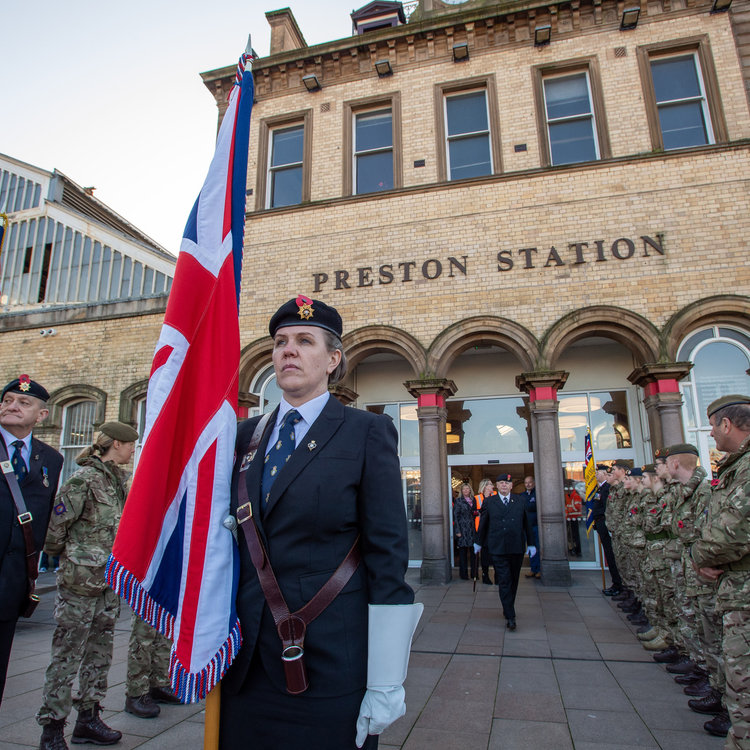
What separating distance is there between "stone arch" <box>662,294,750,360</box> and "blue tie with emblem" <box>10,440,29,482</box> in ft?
31.6

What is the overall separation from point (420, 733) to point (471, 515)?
6.80m

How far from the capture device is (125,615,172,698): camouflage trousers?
4051 millimetres

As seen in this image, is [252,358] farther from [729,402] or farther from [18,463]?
[729,402]

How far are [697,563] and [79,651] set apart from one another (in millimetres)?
3990

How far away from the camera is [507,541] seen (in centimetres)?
674

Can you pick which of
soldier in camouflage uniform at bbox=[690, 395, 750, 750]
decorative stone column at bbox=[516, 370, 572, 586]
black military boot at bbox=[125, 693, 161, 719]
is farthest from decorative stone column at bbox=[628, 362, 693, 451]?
black military boot at bbox=[125, 693, 161, 719]

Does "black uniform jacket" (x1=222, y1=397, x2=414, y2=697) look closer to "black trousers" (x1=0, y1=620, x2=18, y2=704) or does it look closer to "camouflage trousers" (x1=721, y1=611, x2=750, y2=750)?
"black trousers" (x1=0, y1=620, x2=18, y2=704)

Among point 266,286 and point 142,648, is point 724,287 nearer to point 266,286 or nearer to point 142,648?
point 266,286

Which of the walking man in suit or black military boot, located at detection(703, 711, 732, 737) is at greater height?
the walking man in suit

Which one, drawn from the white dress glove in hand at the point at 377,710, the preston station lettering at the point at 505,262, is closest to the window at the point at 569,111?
the preston station lettering at the point at 505,262

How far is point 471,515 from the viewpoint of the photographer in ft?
33.8

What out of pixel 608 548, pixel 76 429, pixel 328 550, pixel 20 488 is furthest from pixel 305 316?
pixel 76 429

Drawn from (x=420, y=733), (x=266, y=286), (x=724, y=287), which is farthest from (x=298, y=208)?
(x=420, y=733)

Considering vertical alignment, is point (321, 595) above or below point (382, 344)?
below
